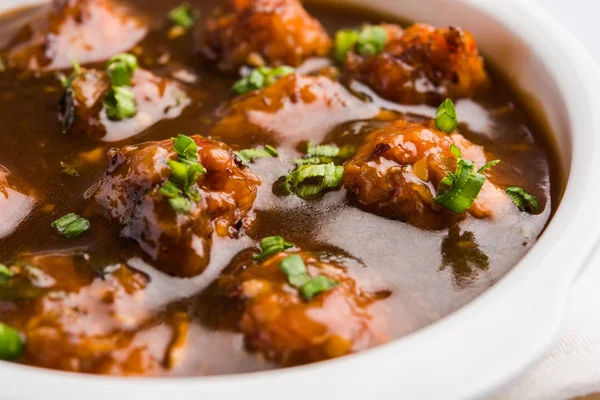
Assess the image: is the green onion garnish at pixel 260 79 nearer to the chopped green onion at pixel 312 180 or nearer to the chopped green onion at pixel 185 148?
the chopped green onion at pixel 312 180

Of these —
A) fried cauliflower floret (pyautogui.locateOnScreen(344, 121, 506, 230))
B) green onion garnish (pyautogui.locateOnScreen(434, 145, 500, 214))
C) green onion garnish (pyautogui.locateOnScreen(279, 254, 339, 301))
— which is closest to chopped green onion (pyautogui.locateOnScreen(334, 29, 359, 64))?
fried cauliflower floret (pyautogui.locateOnScreen(344, 121, 506, 230))

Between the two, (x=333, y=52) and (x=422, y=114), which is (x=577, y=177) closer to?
(x=422, y=114)

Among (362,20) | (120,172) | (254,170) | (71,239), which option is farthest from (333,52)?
(71,239)

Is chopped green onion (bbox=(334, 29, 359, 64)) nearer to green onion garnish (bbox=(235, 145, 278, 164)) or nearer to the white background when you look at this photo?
green onion garnish (bbox=(235, 145, 278, 164))

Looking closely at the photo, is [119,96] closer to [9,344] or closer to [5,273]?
[5,273]

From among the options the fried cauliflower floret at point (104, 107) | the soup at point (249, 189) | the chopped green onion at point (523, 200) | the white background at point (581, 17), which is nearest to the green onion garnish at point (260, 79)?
the soup at point (249, 189)

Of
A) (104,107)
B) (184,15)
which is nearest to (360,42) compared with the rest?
(184,15)
